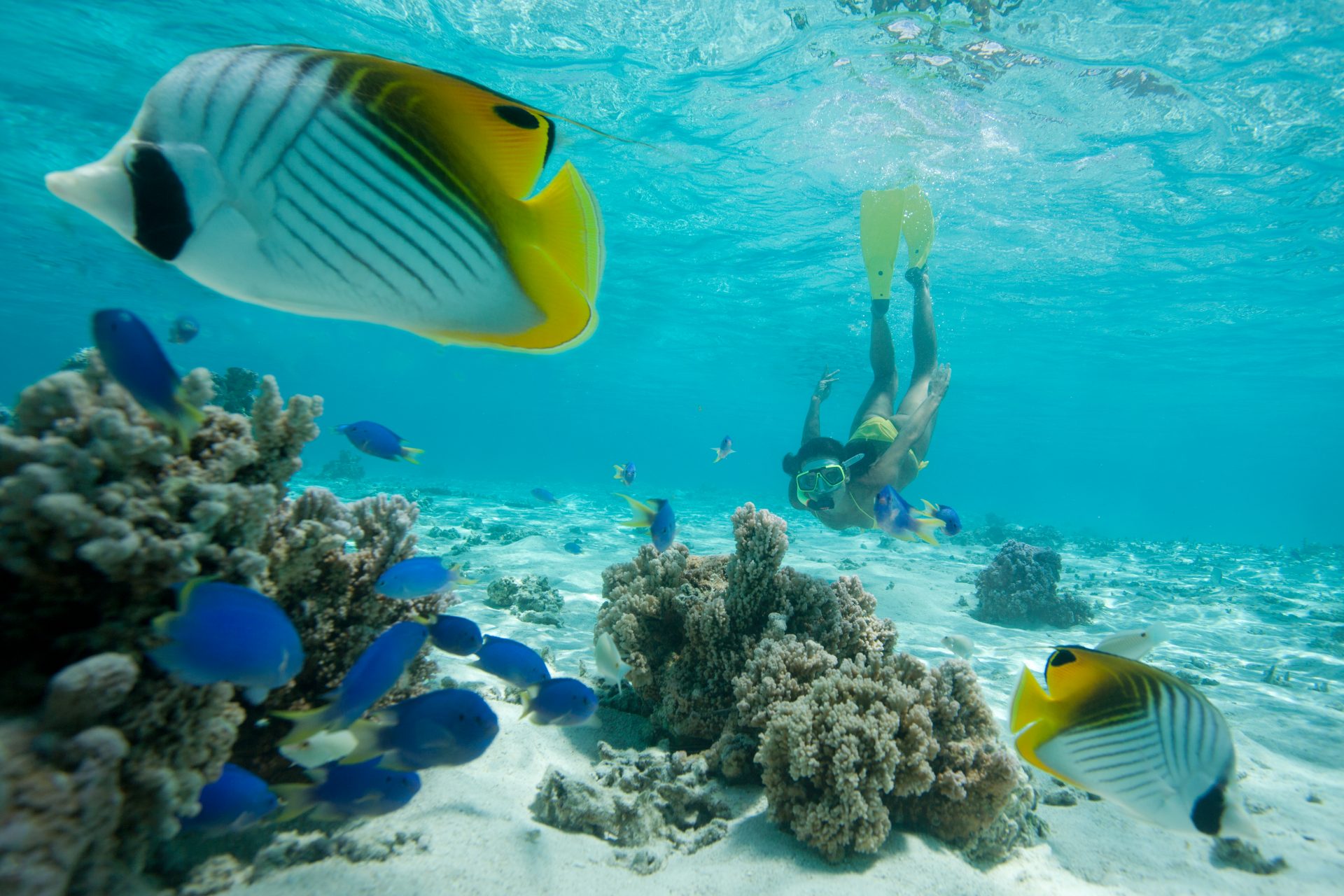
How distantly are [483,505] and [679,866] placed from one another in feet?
62.5

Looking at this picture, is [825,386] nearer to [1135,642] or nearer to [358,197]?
[1135,642]

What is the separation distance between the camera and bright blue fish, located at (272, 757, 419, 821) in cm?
240

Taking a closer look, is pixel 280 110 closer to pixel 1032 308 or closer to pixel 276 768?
pixel 276 768

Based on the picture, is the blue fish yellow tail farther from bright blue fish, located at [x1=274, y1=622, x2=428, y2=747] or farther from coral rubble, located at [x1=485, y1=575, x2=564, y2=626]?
bright blue fish, located at [x1=274, y1=622, x2=428, y2=747]

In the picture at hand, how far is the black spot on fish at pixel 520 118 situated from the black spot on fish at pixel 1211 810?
9.34 feet

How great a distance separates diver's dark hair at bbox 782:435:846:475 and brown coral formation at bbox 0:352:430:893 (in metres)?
7.05

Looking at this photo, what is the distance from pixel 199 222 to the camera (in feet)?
3.09

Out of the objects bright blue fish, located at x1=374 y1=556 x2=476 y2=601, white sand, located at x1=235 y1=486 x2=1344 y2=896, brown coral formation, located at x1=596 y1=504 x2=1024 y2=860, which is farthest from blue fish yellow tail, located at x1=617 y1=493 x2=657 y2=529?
bright blue fish, located at x1=374 y1=556 x2=476 y2=601

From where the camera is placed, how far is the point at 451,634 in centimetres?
315

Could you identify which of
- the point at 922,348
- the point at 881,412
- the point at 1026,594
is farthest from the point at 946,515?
the point at 922,348

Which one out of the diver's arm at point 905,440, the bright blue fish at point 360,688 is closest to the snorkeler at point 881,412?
the diver's arm at point 905,440

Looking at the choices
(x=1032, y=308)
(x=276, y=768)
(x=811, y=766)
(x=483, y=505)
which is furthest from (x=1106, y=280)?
(x=276, y=768)

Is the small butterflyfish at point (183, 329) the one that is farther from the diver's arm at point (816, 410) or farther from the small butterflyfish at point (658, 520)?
the diver's arm at point (816, 410)

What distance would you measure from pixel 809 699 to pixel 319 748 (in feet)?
8.21
